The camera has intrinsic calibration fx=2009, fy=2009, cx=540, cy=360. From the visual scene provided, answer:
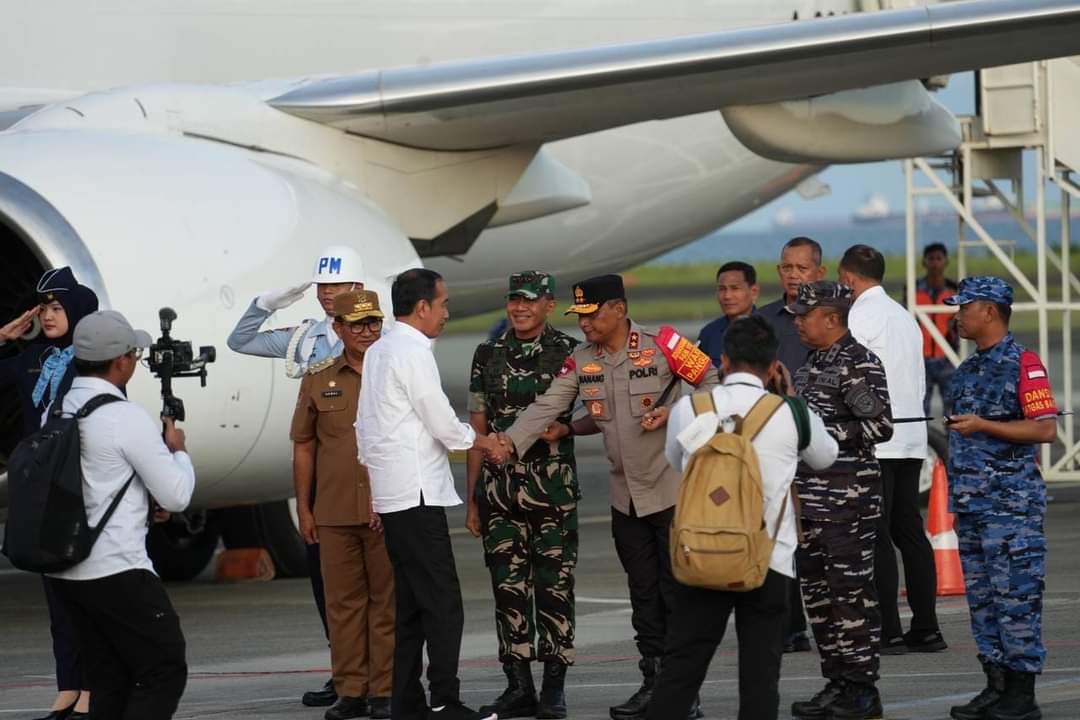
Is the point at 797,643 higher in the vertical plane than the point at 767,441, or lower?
lower

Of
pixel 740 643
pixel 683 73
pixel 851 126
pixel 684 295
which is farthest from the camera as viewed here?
pixel 684 295

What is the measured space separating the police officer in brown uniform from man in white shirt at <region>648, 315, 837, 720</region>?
1.88m

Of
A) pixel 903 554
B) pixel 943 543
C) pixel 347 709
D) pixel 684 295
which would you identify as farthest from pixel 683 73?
pixel 684 295

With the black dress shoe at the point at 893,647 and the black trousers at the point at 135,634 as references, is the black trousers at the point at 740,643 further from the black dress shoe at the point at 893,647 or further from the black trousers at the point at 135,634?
the black dress shoe at the point at 893,647

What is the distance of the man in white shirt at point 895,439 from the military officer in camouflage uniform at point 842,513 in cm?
146

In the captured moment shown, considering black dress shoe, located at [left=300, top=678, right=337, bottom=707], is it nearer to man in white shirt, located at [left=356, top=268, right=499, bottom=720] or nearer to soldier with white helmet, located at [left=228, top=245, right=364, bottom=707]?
soldier with white helmet, located at [left=228, top=245, right=364, bottom=707]

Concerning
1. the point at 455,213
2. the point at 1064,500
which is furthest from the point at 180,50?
the point at 1064,500

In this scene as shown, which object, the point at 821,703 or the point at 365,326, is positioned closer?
the point at 821,703

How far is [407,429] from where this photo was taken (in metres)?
7.22

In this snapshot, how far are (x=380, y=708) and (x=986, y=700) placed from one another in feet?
7.55

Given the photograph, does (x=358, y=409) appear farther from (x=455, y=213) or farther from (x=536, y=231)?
(x=536, y=231)

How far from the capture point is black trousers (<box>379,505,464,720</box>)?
23.6ft

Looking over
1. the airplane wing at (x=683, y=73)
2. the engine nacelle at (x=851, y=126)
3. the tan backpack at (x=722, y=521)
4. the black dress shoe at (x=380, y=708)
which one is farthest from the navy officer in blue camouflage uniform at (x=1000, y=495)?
the engine nacelle at (x=851, y=126)

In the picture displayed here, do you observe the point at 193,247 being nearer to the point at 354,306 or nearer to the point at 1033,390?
the point at 354,306
